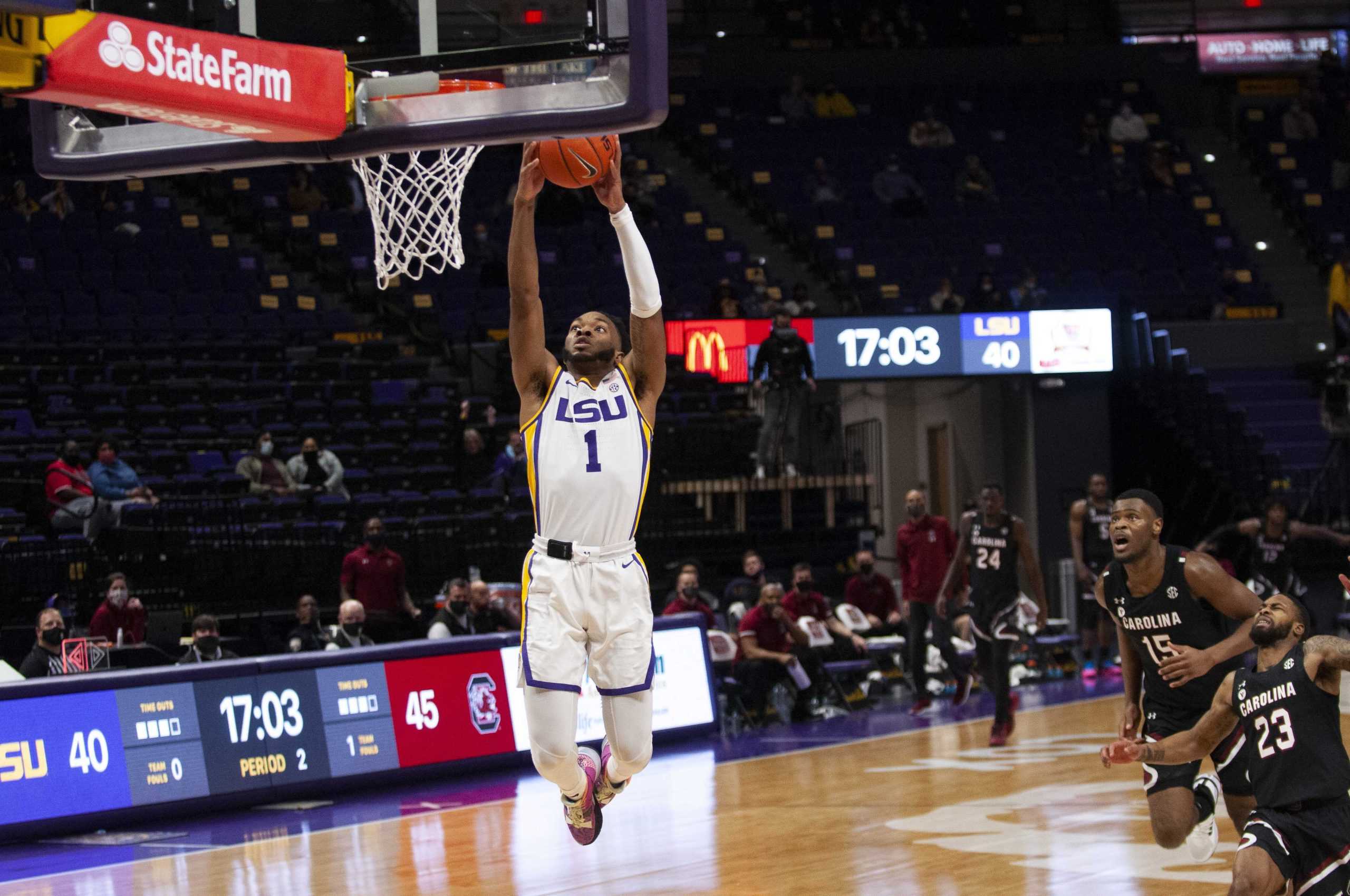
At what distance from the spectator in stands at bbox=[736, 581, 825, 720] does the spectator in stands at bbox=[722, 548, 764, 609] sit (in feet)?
2.74

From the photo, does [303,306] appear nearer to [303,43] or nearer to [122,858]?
[122,858]

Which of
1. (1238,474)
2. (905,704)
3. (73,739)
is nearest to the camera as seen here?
(73,739)

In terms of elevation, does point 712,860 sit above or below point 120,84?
below

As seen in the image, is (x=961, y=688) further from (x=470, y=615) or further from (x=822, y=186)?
(x=822, y=186)

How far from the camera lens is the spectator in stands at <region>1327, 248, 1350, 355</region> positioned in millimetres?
20906

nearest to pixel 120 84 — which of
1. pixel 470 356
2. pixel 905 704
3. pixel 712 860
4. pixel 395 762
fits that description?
pixel 712 860

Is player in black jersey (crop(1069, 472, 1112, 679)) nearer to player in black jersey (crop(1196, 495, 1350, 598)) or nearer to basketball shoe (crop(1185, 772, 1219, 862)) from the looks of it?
player in black jersey (crop(1196, 495, 1350, 598))

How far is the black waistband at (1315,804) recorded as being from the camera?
5836 mm

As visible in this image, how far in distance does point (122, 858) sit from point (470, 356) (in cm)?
1076

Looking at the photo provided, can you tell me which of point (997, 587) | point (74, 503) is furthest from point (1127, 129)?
point (74, 503)

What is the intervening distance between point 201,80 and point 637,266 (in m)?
1.60

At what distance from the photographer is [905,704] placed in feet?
50.7

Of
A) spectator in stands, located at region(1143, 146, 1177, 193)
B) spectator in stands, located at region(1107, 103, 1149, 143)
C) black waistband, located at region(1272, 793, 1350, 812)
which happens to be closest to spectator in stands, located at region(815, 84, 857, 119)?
spectator in stands, located at region(1107, 103, 1149, 143)

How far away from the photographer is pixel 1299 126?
2680 cm
